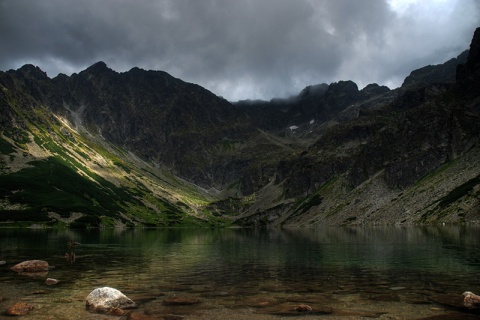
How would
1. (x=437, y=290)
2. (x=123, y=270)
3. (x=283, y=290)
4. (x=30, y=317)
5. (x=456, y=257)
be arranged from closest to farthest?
(x=30, y=317), (x=437, y=290), (x=283, y=290), (x=123, y=270), (x=456, y=257)

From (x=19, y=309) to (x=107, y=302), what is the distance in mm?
5014

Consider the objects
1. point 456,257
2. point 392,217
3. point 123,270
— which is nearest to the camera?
point 123,270

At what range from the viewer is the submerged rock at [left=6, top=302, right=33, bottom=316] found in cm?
2142

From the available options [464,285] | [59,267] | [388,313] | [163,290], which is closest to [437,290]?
[464,285]

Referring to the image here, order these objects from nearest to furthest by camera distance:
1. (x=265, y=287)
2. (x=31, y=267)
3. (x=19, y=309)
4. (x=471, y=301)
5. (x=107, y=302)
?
(x=19, y=309), (x=471, y=301), (x=107, y=302), (x=265, y=287), (x=31, y=267)

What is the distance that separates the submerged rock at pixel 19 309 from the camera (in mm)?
21422

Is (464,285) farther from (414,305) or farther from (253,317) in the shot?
(253,317)

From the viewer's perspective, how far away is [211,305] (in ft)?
80.3

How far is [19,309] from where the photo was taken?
21953 mm

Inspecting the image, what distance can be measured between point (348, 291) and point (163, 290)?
15.0 metres

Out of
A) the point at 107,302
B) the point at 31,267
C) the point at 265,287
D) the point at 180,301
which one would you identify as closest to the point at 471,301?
the point at 265,287

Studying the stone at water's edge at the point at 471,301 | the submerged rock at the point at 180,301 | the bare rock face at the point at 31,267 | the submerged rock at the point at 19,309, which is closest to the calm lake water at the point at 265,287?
the submerged rock at the point at 180,301

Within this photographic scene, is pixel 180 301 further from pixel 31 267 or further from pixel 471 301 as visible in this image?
pixel 31 267

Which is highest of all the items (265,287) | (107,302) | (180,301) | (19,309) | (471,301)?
(471,301)
